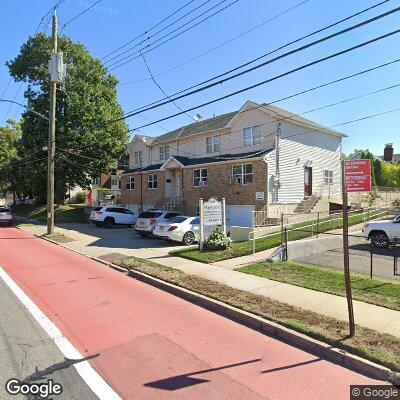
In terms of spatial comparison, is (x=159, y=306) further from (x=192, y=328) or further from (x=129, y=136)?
(x=129, y=136)

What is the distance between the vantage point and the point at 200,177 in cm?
2959

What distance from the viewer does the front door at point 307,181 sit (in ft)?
92.6

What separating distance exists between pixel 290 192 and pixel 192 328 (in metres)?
20.1

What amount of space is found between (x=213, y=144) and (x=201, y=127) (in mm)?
2980

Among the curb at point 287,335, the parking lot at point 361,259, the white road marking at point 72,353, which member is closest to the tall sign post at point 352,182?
the curb at point 287,335

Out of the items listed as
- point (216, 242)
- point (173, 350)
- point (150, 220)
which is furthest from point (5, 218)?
point (173, 350)

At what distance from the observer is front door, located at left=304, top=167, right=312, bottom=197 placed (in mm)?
28234

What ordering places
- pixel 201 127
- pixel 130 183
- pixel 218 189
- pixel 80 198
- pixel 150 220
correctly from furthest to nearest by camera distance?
pixel 80 198 < pixel 130 183 < pixel 201 127 < pixel 218 189 < pixel 150 220

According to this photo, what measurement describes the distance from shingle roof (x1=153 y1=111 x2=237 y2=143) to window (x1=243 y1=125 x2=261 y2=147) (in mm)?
2488

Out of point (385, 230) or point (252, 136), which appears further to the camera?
point (252, 136)

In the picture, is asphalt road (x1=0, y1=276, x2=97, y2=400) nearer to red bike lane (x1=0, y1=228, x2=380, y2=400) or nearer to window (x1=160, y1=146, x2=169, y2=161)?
→ red bike lane (x1=0, y1=228, x2=380, y2=400)

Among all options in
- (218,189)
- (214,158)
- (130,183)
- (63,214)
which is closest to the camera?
(218,189)

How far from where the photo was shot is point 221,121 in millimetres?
31375

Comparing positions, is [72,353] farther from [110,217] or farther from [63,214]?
[63,214]
